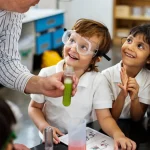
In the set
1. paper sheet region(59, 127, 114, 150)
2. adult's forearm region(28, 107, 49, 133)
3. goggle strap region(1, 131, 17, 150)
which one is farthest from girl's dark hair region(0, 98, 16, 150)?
adult's forearm region(28, 107, 49, 133)

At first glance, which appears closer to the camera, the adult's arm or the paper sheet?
the paper sheet

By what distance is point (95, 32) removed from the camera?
1555 millimetres

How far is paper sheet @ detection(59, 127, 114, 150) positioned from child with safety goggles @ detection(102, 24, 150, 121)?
0.23 metres

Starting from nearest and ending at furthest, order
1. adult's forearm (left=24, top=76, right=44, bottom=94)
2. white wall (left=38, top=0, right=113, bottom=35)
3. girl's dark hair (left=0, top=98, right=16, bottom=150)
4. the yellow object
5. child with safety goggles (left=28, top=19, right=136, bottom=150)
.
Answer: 1. girl's dark hair (left=0, top=98, right=16, bottom=150)
2. adult's forearm (left=24, top=76, right=44, bottom=94)
3. child with safety goggles (left=28, top=19, right=136, bottom=150)
4. the yellow object
5. white wall (left=38, top=0, right=113, bottom=35)

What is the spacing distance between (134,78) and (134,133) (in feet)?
Result: 0.95

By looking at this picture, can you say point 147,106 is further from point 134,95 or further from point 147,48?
point 147,48

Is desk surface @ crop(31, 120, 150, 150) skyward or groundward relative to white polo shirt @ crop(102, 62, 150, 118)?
groundward

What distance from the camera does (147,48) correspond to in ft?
5.24

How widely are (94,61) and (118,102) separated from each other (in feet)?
0.75

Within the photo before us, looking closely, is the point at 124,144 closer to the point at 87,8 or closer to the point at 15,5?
the point at 15,5

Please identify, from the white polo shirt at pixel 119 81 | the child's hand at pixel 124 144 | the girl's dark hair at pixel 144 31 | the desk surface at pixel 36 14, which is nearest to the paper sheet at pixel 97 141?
the child's hand at pixel 124 144

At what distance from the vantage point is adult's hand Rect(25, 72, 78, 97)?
1275 millimetres

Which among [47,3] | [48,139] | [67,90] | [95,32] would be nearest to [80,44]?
[95,32]

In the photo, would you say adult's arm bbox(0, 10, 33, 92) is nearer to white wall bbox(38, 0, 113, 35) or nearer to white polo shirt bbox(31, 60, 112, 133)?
white polo shirt bbox(31, 60, 112, 133)
